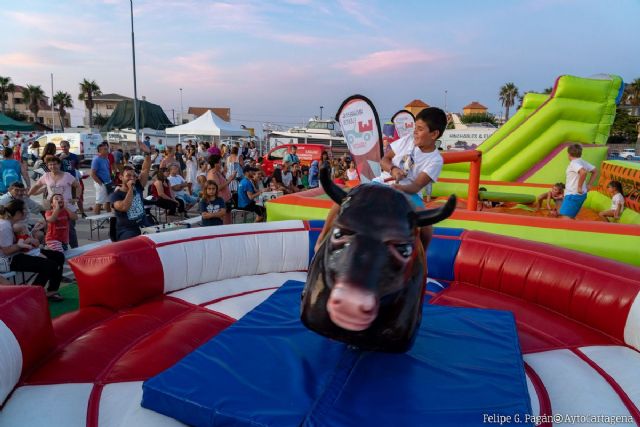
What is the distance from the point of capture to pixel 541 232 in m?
4.25

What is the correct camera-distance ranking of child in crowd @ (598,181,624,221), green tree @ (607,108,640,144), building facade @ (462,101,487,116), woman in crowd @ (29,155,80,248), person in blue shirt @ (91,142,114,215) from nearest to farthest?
woman in crowd @ (29,155,80,248) < child in crowd @ (598,181,624,221) < person in blue shirt @ (91,142,114,215) < green tree @ (607,108,640,144) < building facade @ (462,101,487,116)

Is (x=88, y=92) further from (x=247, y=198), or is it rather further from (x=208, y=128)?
(x=247, y=198)

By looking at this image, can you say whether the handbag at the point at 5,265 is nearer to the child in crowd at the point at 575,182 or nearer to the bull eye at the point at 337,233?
the bull eye at the point at 337,233

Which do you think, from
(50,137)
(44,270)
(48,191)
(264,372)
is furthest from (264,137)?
(264,372)

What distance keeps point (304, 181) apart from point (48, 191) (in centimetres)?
700

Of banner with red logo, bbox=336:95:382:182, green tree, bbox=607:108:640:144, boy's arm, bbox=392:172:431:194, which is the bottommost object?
boy's arm, bbox=392:172:431:194

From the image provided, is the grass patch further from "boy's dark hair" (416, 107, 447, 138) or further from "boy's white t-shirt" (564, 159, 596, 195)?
"boy's white t-shirt" (564, 159, 596, 195)

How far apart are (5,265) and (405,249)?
12.7 ft

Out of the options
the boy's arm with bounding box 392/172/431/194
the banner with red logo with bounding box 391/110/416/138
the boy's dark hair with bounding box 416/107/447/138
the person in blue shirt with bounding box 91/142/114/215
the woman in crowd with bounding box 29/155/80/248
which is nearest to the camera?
the boy's arm with bounding box 392/172/431/194

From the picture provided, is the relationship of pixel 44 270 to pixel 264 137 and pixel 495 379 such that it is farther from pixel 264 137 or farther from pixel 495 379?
pixel 264 137

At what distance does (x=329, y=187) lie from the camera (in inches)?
77.9

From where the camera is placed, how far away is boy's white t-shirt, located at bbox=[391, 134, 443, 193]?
3082 millimetres

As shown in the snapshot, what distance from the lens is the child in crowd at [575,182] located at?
19.1ft

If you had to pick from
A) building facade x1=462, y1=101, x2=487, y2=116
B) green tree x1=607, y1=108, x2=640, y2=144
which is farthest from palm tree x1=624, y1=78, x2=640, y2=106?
building facade x1=462, y1=101, x2=487, y2=116
